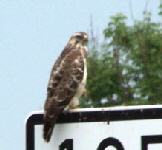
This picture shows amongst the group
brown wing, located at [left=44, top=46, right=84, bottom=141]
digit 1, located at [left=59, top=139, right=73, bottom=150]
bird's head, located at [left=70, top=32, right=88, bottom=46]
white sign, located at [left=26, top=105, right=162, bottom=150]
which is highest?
bird's head, located at [left=70, top=32, right=88, bottom=46]

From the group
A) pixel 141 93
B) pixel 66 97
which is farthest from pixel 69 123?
pixel 141 93

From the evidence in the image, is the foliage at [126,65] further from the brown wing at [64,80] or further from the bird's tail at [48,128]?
the bird's tail at [48,128]

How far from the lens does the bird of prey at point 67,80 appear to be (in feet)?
21.9

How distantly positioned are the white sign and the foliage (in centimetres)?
680

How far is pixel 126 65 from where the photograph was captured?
12500 mm

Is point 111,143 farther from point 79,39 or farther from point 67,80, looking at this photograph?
point 79,39

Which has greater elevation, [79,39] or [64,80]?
[79,39]

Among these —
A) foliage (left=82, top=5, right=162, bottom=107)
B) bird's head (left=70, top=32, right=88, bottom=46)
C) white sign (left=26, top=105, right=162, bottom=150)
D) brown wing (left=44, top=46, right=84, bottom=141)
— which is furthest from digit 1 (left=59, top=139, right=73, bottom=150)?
foliage (left=82, top=5, right=162, bottom=107)

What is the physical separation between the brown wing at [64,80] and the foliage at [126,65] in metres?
3.12

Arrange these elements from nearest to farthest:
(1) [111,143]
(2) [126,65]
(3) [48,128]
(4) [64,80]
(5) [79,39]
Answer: (1) [111,143] < (3) [48,128] < (4) [64,80] < (5) [79,39] < (2) [126,65]

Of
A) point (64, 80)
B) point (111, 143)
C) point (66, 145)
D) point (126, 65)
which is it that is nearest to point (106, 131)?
point (111, 143)

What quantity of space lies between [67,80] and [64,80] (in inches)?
1.6

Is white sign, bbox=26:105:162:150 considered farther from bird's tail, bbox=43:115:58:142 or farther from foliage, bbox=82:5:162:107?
foliage, bbox=82:5:162:107

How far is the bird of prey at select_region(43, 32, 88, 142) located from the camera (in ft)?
21.9
